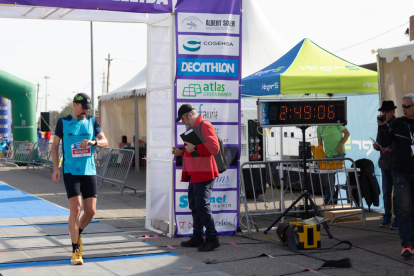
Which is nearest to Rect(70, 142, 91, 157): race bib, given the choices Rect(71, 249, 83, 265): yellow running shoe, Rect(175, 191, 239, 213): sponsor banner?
Rect(71, 249, 83, 265): yellow running shoe

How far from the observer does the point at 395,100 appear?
8234 mm

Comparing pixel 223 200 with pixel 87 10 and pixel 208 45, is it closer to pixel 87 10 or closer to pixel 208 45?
pixel 208 45

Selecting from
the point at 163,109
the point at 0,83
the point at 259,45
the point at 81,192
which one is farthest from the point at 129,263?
the point at 0,83

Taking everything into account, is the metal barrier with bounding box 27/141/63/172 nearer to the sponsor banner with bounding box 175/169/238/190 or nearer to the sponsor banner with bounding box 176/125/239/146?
the sponsor banner with bounding box 175/169/238/190

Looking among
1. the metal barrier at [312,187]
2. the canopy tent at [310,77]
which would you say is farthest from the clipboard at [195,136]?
the canopy tent at [310,77]

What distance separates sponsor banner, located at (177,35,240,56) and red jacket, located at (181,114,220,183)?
1.32 meters

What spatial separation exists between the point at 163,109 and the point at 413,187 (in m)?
3.94

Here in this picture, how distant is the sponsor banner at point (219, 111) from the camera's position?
7.67 meters

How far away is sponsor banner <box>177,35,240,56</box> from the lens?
7.56 meters

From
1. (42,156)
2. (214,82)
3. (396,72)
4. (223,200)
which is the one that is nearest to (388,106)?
(396,72)

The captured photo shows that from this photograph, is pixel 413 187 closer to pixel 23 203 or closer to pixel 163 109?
pixel 163 109

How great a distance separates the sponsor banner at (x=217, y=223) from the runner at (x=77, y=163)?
70.8 inches

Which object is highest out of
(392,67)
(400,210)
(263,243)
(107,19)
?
(107,19)

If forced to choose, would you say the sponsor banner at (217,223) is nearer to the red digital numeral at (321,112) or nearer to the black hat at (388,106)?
the red digital numeral at (321,112)
